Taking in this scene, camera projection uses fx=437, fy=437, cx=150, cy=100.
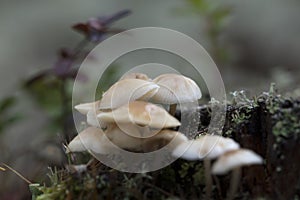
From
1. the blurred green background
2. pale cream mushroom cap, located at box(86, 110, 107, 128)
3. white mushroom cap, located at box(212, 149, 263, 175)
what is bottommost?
pale cream mushroom cap, located at box(86, 110, 107, 128)

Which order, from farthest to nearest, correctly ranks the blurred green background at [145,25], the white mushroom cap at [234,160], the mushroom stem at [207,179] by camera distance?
the blurred green background at [145,25]
the mushroom stem at [207,179]
the white mushroom cap at [234,160]

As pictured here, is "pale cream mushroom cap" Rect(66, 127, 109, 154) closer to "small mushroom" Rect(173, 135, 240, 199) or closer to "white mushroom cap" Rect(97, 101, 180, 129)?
"white mushroom cap" Rect(97, 101, 180, 129)

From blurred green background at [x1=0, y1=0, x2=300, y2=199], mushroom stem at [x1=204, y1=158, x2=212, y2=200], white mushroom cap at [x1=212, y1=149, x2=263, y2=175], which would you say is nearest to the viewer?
white mushroom cap at [x1=212, y1=149, x2=263, y2=175]

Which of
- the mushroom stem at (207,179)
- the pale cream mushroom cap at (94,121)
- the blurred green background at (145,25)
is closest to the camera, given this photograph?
the mushroom stem at (207,179)

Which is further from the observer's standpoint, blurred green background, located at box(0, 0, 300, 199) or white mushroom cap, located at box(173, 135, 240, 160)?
blurred green background, located at box(0, 0, 300, 199)

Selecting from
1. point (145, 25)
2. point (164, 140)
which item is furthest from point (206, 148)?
point (145, 25)

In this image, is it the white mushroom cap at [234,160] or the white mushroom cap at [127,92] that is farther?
the white mushroom cap at [127,92]

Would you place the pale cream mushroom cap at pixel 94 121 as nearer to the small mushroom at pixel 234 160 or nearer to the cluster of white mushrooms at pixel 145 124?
the cluster of white mushrooms at pixel 145 124

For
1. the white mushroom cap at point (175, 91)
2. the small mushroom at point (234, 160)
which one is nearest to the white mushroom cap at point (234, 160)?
the small mushroom at point (234, 160)

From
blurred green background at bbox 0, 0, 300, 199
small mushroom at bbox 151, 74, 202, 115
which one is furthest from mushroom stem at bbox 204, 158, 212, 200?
blurred green background at bbox 0, 0, 300, 199
